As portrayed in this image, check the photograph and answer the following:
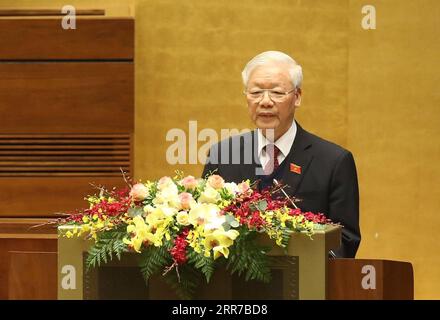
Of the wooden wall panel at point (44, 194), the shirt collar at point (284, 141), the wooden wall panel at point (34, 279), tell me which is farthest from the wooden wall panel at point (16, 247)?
the wooden wall panel at point (34, 279)

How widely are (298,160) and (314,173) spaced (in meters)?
0.06

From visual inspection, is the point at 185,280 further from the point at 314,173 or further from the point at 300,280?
the point at 314,173

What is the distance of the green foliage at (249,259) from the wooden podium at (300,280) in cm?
2

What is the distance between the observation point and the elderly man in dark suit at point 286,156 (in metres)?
2.01

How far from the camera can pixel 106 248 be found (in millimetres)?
1480

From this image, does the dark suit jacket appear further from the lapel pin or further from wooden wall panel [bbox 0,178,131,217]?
wooden wall panel [bbox 0,178,131,217]

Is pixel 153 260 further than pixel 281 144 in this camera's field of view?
No

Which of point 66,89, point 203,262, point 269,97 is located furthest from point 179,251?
point 66,89

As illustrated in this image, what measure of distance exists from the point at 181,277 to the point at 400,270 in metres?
0.37

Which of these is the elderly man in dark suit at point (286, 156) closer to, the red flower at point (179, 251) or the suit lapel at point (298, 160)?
the suit lapel at point (298, 160)

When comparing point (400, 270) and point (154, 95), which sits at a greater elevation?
point (154, 95)

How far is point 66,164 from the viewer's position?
11.4 feet
